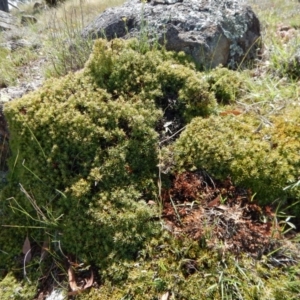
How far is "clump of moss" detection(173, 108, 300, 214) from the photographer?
2.30 m

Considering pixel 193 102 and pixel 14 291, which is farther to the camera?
pixel 193 102

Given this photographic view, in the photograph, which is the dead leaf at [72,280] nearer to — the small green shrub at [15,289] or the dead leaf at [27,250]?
the small green shrub at [15,289]

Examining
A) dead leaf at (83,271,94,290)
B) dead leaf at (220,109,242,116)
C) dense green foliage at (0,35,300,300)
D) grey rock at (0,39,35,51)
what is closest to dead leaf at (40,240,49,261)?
dense green foliage at (0,35,300,300)

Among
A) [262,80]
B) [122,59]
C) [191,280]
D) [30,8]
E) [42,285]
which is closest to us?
[191,280]

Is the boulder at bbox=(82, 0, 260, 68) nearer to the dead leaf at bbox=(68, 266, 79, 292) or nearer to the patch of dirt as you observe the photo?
the patch of dirt

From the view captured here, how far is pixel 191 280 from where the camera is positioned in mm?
2031

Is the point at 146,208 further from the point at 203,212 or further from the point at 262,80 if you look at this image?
the point at 262,80

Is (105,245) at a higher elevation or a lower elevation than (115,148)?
lower

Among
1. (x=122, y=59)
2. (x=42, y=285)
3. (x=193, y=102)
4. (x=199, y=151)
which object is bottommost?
(x=42, y=285)

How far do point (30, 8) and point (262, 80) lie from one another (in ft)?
56.3

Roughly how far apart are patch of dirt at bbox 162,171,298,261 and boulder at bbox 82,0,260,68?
4.84 feet

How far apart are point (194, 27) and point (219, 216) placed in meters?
2.19

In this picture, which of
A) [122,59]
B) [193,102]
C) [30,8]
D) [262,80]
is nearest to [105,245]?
[193,102]

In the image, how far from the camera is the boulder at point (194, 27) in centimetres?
335
